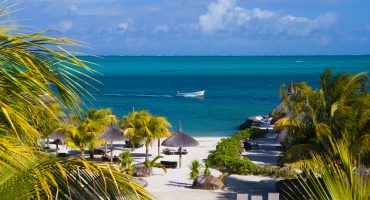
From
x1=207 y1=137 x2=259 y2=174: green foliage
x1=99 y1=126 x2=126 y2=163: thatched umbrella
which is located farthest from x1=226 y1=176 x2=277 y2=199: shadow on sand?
x1=99 y1=126 x2=126 y2=163: thatched umbrella

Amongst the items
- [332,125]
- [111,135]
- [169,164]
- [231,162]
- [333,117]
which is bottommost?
[169,164]

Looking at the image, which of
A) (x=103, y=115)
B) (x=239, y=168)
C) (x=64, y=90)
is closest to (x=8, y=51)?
(x=64, y=90)

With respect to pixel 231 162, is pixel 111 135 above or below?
above

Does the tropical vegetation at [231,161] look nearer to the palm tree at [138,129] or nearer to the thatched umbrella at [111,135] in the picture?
the palm tree at [138,129]

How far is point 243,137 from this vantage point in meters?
30.0

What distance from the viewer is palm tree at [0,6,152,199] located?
2502 mm

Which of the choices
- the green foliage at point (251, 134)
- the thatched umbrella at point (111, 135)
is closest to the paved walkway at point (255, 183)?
the green foliage at point (251, 134)

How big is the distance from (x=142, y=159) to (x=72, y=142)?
401cm

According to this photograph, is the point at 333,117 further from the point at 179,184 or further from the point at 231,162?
the point at 231,162

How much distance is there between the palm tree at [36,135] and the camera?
2.50 metres

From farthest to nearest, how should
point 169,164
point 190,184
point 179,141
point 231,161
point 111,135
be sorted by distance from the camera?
point 111,135, point 179,141, point 169,164, point 231,161, point 190,184

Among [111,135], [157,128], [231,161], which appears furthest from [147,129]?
[231,161]

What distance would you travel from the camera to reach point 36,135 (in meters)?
2.74

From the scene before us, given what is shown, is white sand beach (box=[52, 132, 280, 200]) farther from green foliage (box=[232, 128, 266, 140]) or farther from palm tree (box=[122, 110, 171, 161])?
green foliage (box=[232, 128, 266, 140])
